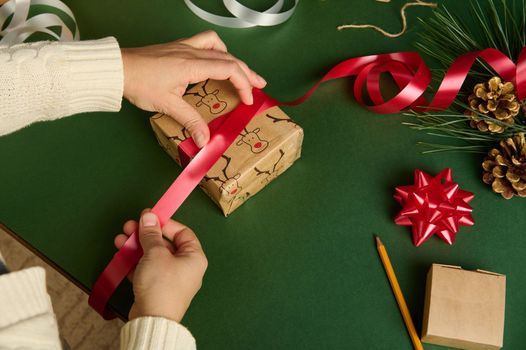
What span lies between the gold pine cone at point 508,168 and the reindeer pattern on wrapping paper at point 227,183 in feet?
1.37

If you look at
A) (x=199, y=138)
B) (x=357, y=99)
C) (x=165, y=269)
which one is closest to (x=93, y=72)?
(x=199, y=138)

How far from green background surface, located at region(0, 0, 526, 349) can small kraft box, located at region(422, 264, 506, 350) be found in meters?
0.04

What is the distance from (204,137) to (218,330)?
30 centimetres

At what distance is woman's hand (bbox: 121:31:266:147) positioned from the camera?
81 cm

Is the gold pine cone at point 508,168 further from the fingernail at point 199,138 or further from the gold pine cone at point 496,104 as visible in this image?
the fingernail at point 199,138

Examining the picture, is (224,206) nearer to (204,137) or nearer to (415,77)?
(204,137)

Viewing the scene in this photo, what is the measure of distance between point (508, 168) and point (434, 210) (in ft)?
0.49

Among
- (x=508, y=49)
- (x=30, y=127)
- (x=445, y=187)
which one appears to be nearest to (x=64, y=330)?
(x=30, y=127)

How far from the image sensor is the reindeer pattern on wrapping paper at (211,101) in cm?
86

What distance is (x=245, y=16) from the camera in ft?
3.32

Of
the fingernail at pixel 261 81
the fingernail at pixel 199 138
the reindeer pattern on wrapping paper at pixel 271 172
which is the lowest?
the fingernail at pixel 199 138

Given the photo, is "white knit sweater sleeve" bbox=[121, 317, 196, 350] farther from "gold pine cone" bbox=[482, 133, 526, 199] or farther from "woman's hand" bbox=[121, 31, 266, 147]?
"gold pine cone" bbox=[482, 133, 526, 199]

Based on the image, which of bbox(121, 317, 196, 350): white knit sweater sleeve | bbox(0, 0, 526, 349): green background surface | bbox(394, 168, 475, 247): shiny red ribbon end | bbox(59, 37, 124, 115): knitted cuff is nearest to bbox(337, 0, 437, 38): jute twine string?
bbox(0, 0, 526, 349): green background surface

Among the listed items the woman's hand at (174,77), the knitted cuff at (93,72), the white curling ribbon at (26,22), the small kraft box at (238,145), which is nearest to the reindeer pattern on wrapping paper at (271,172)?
the small kraft box at (238,145)
